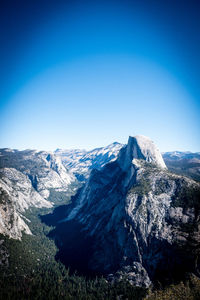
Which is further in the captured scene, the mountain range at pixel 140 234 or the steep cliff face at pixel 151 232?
the mountain range at pixel 140 234

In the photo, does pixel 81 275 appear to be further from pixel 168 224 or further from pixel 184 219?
pixel 184 219

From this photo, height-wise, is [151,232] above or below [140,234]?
above

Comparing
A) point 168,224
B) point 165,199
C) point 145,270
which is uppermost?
point 165,199

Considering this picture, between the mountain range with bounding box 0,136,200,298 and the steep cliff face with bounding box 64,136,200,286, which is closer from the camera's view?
the steep cliff face with bounding box 64,136,200,286

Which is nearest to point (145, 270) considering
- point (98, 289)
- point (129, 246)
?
point (129, 246)

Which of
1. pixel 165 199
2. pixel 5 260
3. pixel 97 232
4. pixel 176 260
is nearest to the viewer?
pixel 176 260

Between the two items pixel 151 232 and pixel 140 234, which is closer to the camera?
pixel 151 232

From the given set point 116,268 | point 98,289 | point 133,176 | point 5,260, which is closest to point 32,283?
point 5,260

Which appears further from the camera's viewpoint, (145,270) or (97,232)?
(97,232)

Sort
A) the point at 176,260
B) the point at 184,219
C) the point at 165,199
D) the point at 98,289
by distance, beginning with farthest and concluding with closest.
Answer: the point at 165,199 < the point at 184,219 < the point at 98,289 < the point at 176,260

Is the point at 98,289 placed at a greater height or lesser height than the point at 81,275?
greater
